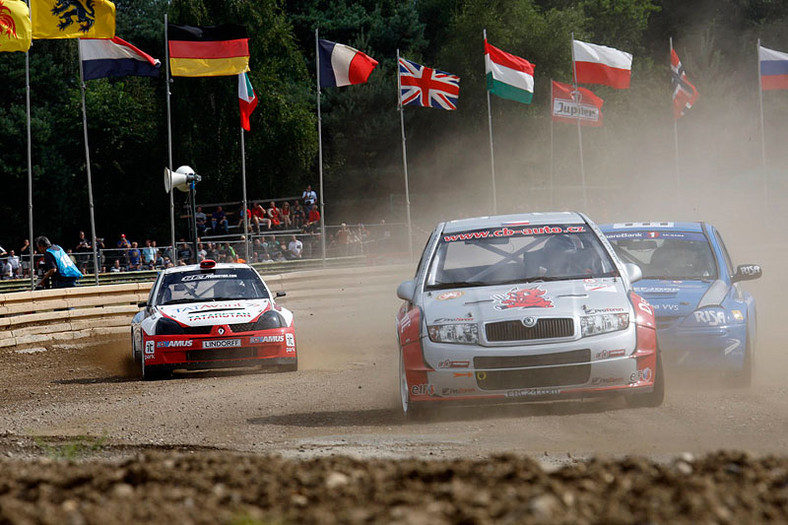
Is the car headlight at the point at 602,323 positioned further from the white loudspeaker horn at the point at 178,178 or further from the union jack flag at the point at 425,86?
the union jack flag at the point at 425,86

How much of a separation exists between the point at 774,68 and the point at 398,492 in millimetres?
39292

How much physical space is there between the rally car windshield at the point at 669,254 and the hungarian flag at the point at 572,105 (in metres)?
26.4

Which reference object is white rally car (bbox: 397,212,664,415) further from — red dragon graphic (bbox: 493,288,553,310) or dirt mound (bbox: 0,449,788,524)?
dirt mound (bbox: 0,449,788,524)

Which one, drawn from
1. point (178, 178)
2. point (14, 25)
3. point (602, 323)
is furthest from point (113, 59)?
point (602, 323)

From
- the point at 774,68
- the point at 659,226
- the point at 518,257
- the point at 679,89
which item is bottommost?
the point at 518,257

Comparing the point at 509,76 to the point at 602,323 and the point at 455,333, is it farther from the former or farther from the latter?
the point at 455,333

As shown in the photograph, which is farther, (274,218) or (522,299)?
(274,218)

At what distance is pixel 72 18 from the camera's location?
81.6 ft

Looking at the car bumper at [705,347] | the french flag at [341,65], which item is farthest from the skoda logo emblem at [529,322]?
the french flag at [341,65]

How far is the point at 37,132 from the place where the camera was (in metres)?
58.3

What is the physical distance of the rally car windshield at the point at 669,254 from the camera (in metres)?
11.6

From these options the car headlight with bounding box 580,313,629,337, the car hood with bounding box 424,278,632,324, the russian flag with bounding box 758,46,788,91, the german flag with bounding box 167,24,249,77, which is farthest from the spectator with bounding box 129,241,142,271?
the russian flag with bounding box 758,46,788,91

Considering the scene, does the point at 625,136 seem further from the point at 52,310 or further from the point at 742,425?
the point at 742,425

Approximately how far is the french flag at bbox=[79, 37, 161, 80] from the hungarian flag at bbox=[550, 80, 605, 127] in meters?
15.6
